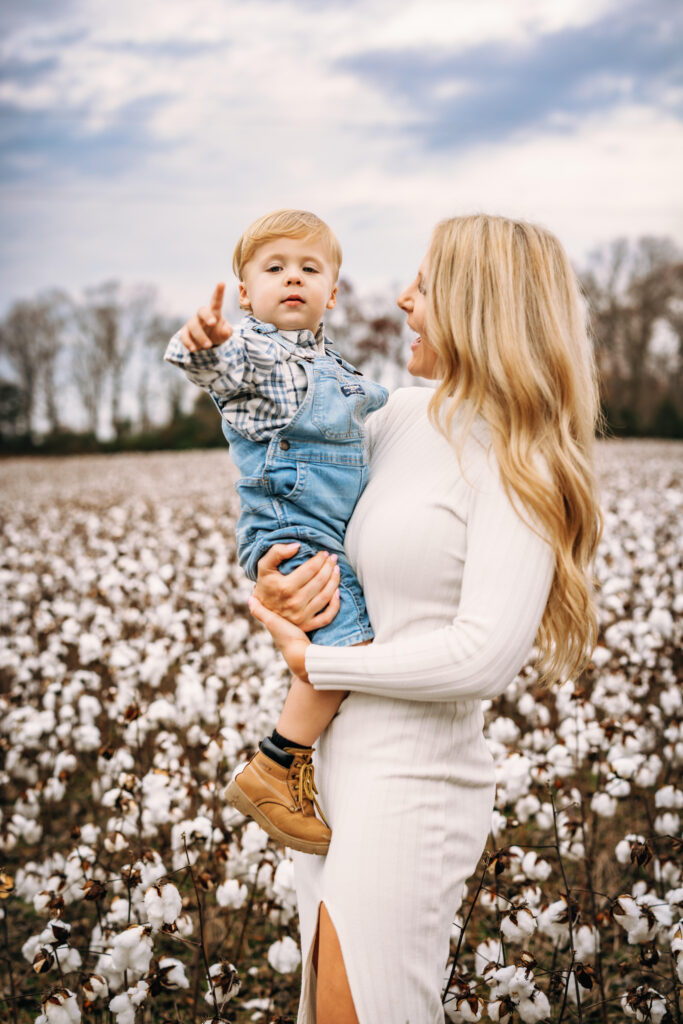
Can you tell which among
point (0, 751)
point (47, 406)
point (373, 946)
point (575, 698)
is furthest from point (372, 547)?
point (47, 406)

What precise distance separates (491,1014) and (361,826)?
80 centimetres

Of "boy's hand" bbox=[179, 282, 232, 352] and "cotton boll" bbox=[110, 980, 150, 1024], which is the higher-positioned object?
"boy's hand" bbox=[179, 282, 232, 352]

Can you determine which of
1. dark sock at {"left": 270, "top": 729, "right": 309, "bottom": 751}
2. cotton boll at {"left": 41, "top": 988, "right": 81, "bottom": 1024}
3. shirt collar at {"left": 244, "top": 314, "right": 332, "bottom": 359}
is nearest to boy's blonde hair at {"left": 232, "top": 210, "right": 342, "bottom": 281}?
shirt collar at {"left": 244, "top": 314, "right": 332, "bottom": 359}

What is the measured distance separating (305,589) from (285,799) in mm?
531

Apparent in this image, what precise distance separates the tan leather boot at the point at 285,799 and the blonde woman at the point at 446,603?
59mm

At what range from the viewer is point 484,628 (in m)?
1.69

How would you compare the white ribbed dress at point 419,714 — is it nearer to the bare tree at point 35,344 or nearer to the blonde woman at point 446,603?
the blonde woman at point 446,603

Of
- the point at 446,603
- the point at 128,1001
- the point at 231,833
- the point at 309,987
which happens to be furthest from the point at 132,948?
the point at 446,603

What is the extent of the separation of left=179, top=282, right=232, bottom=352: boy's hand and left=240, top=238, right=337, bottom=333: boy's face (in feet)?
1.37

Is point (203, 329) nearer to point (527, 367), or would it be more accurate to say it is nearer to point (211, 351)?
point (211, 351)

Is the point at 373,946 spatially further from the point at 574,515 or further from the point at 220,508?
the point at 220,508

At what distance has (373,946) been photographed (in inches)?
69.3

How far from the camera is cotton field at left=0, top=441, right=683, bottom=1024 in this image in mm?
2377

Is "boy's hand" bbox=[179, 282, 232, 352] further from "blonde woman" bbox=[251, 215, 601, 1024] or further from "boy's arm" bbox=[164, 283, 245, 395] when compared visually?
"blonde woman" bbox=[251, 215, 601, 1024]
